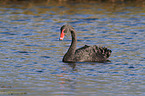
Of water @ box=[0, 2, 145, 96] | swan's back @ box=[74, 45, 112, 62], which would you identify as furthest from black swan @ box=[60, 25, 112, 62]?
water @ box=[0, 2, 145, 96]

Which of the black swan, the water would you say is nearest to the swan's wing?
the black swan

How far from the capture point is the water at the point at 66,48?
33.9 feet

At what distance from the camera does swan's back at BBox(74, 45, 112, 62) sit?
13.9 meters

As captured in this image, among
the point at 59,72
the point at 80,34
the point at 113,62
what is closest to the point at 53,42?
the point at 80,34

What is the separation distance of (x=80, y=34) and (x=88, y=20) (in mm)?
4887

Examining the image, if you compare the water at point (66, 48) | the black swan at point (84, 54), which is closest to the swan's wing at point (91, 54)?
the black swan at point (84, 54)

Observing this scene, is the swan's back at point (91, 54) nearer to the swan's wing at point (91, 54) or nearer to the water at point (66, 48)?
the swan's wing at point (91, 54)

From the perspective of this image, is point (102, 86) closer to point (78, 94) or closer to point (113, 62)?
point (78, 94)

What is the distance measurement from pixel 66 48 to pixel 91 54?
295cm

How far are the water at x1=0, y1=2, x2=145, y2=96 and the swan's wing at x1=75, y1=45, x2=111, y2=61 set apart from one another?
31cm

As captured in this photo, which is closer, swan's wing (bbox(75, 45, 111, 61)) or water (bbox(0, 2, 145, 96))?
water (bbox(0, 2, 145, 96))

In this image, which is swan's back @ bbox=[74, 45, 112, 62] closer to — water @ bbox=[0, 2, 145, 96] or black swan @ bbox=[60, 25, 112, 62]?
black swan @ bbox=[60, 25, 112, 62]

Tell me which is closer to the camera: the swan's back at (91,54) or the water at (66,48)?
the water at (66,48)

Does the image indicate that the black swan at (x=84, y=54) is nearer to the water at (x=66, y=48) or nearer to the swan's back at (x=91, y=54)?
the swan's back at (x=91, y=54)
